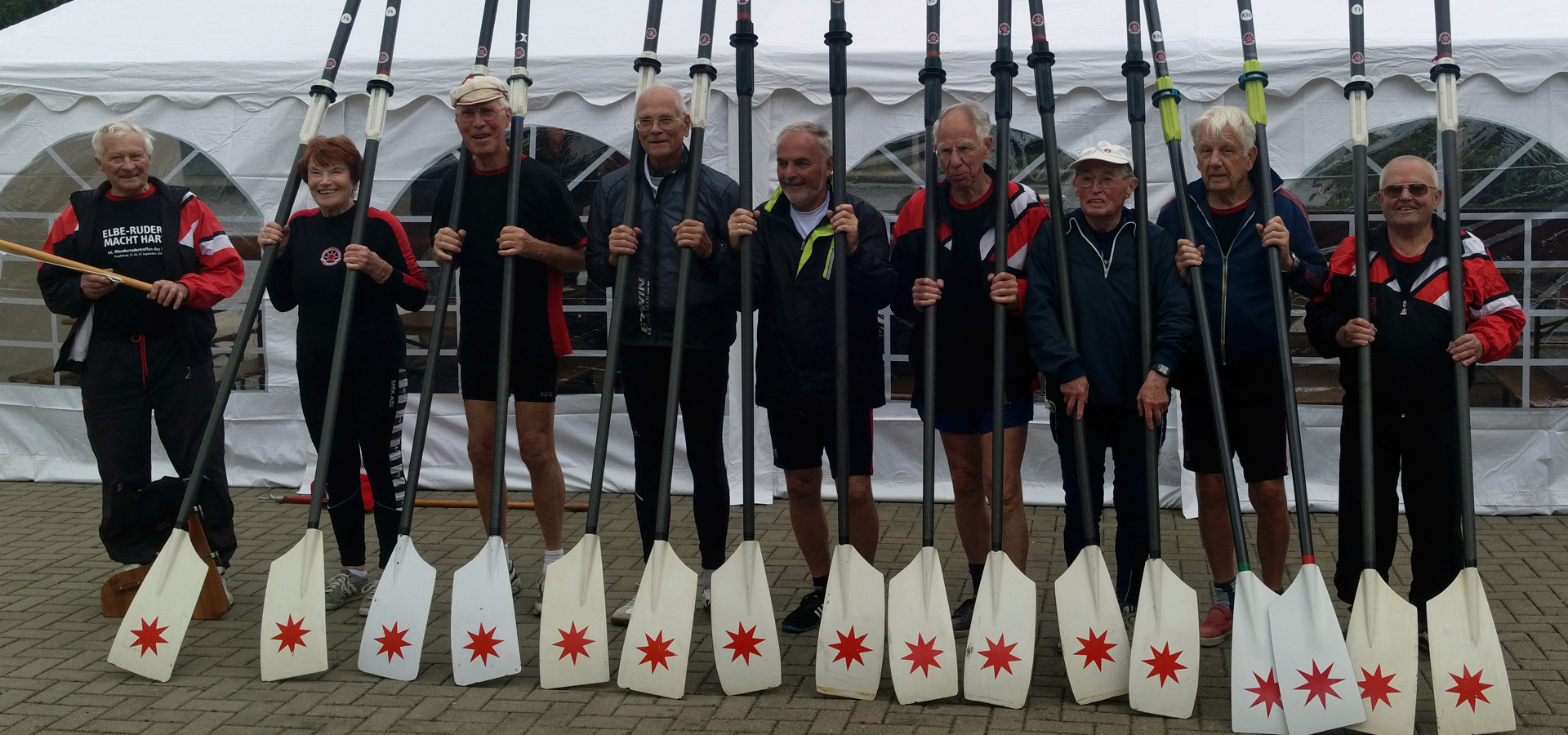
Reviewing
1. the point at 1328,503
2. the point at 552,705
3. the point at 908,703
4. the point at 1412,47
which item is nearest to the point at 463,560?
the point at 552,705

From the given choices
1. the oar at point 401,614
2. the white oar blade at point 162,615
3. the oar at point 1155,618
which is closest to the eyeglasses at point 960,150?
the oar at point 1155,618

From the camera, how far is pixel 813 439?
4254 mm

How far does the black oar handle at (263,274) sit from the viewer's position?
4.21 metres

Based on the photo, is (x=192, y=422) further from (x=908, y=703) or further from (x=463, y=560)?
(x=908, y=703)

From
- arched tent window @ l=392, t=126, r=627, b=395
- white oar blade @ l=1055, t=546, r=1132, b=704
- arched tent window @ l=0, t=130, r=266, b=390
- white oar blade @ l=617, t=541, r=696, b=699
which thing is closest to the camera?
white oar blade @ l=1055, t=546, r=1132, b=704

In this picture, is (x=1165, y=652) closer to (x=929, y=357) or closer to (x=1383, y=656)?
(x=1383, y=656)

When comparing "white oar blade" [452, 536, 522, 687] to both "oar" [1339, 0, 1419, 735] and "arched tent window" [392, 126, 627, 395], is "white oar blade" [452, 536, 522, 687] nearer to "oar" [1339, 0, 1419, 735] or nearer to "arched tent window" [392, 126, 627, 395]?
"oar" [1339, 0, 1419, 735]

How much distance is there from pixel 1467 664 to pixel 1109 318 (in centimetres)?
126

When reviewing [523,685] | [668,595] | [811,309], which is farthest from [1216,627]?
[523,685]

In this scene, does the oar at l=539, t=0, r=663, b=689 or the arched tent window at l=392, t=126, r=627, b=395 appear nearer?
the oar at l=539, t=0, r=663, b=689

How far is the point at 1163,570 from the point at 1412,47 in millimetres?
3129

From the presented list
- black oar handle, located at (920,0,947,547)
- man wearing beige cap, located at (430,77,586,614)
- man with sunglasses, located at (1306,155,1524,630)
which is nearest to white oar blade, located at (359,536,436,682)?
man wearing beige cap, located at (430,77,586,614)

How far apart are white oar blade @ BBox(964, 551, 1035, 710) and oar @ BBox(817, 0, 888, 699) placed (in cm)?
26

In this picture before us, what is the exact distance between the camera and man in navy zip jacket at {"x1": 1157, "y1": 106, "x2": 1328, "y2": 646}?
3836 mm
